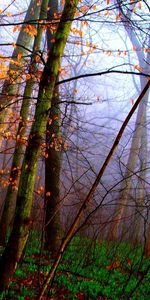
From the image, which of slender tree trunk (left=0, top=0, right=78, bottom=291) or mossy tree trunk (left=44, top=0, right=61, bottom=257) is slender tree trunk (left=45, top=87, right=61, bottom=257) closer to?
mossy tree trunk (left=44, top=0, right=61, bottom=257)

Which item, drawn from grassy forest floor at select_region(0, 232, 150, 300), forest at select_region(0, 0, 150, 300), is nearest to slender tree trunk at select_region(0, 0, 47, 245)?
forest at select_region(0, 0, 150, 300)

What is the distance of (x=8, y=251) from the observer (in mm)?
4281

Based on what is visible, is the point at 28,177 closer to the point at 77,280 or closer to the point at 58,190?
the point at 77,280

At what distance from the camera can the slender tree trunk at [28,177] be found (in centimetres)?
428

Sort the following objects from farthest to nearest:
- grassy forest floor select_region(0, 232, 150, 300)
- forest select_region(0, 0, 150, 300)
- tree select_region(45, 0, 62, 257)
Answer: tree select_region(45, 0, 62, 257), grassy forest floor select_region(0, 232, 150, 300), forest select_region(0, 0, 150, 300)

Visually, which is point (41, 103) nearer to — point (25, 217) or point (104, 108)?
point (25, 217)

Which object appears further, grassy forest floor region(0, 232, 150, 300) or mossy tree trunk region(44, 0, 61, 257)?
mossy tree trunk region(44, 0, 61, 257)

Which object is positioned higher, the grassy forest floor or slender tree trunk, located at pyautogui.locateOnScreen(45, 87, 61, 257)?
slender tree trunk, located at pyautogui.locateOnScreen(45, 87, 61, 257)

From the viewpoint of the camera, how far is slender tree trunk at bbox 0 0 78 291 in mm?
4277

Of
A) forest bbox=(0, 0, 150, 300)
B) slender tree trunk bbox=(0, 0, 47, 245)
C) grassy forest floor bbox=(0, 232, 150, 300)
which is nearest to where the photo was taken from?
forest bbox=(0, 0, 150, 300)

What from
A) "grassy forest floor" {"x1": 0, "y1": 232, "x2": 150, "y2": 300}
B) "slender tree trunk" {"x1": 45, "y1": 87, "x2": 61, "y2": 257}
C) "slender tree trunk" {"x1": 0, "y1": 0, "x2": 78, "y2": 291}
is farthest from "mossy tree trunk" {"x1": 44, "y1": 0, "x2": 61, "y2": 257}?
"slender tree trunk" {"x1": 0, "y1": 0, "x2": 78, "y2": 291}

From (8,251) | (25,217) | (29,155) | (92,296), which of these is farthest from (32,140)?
(92,296)

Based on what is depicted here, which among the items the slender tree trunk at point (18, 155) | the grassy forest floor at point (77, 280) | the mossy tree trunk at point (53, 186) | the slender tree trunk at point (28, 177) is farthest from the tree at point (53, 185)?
the slender tree trunk at point (28, 177)

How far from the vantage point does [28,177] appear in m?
4.44
